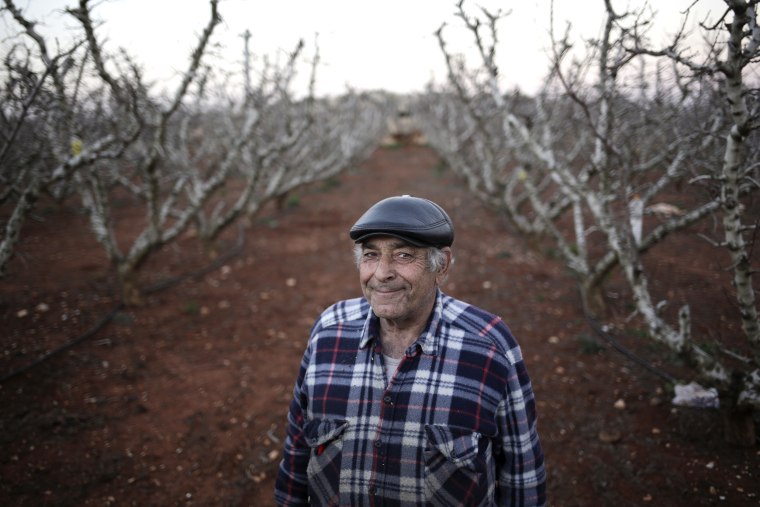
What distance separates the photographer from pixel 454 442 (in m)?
1.60

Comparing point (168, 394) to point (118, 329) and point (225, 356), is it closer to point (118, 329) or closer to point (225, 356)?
point (225, 356)

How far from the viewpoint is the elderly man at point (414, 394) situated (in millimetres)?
1635

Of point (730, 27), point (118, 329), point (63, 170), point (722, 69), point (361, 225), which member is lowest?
point (118, 329)

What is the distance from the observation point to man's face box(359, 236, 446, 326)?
1.71 metres

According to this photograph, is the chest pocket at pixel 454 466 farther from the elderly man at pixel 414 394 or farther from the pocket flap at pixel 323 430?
the pocket flap at pixel 323 430

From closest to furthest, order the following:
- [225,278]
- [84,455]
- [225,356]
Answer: [84,455] → [225,356] → [225,278]

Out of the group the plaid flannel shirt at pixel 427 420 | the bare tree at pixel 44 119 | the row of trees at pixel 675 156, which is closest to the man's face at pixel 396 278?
the plaid flannel shirt at pixel 427 420

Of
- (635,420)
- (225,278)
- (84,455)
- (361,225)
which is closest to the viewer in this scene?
(361,225)

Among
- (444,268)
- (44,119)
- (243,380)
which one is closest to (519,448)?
(444,268)

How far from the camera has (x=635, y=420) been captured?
3.90 metres

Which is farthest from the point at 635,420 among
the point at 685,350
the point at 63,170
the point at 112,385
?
the point at 63,170

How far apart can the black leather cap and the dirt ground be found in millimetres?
2692

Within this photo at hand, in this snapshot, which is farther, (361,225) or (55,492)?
(55,492)

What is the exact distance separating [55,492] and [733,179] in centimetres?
548
